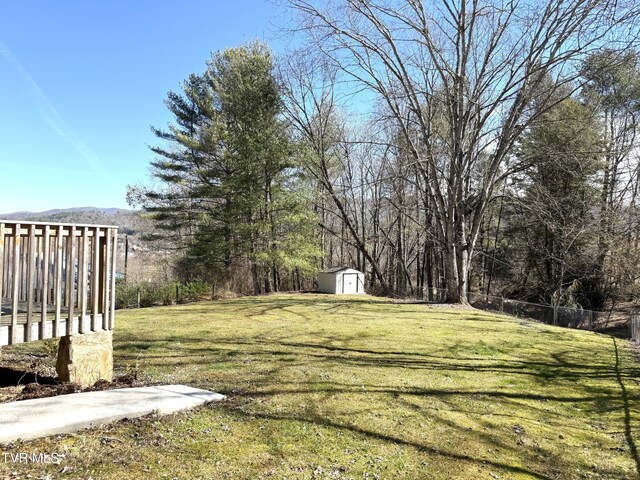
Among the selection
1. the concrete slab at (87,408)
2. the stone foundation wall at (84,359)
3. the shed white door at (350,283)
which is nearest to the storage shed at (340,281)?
the shed white door at (350,283)

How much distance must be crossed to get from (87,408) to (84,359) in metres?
1.15

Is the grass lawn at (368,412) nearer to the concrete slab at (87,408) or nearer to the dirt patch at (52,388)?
the concrete slab at (87,408)

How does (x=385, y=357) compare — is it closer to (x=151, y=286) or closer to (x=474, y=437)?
(x=474, y=437)

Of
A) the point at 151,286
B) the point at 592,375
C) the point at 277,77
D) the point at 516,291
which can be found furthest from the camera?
the point at 516,291

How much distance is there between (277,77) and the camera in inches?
720

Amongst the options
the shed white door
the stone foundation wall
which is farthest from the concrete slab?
the shed white door

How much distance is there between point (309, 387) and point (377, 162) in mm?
21906

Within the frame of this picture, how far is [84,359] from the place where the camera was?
393cm

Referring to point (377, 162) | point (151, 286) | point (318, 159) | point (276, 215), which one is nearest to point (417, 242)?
point (377, 162)

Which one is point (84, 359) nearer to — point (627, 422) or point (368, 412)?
point (368, 412)

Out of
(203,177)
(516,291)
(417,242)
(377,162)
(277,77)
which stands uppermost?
(277,77)

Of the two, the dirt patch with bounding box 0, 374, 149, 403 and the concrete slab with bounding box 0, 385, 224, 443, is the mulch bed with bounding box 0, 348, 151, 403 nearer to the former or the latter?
the dirt patch with bounding box 0, 374, 149, 403

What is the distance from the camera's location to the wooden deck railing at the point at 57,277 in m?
3.47

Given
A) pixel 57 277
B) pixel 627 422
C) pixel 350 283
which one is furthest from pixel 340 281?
pixel 57 277
